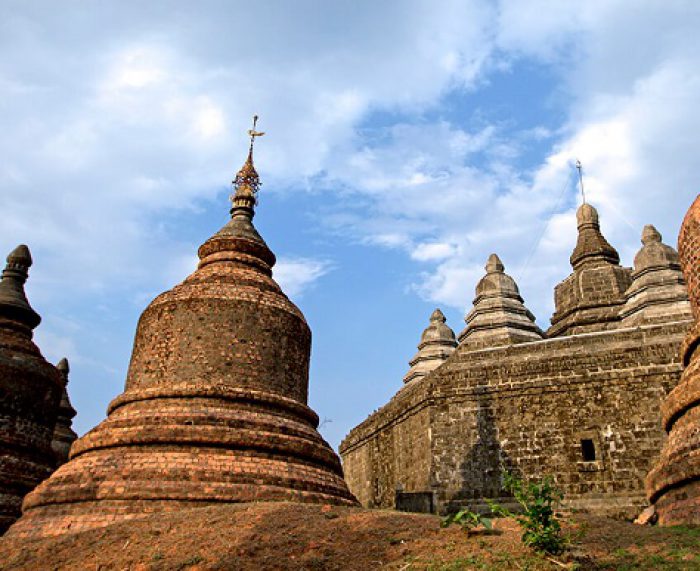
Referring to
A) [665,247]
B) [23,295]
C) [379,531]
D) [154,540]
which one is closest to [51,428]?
[23,295]

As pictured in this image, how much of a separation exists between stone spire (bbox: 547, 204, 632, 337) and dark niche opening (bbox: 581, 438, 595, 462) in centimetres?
630

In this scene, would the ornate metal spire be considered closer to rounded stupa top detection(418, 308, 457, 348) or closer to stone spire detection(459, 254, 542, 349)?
stone spire detection(459, 254, 542, 349)

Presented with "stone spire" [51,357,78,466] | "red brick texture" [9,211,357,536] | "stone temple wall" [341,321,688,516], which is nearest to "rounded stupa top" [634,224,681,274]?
"stone temple wall" [341,321,688,516]

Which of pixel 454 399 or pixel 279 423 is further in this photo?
pixel 454 399

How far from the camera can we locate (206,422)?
9312 mm

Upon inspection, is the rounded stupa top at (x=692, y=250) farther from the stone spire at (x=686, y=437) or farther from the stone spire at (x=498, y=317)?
the stone spire at (x=498, y=317)

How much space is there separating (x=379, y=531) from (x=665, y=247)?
14808 mm

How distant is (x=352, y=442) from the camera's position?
854 inches

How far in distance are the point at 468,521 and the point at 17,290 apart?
43.1ft

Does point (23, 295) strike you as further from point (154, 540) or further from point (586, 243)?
point (586, 243)

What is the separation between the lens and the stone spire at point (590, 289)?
20125mm

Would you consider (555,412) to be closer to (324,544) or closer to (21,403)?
(324,544)

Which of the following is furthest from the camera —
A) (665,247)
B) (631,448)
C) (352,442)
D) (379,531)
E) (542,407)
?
(352,442)

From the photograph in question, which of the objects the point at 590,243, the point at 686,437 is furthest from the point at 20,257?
the point at 590,243
